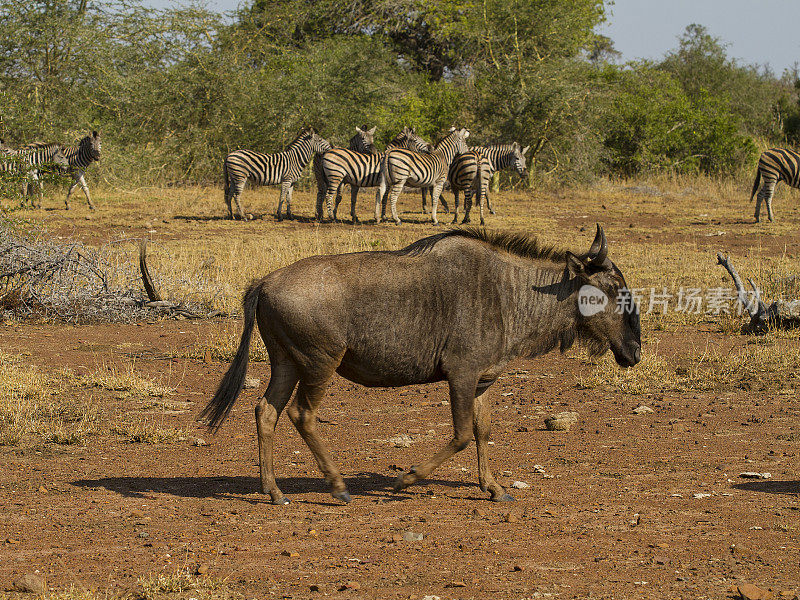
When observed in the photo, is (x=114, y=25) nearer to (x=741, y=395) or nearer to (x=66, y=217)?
(x=66, y=217)

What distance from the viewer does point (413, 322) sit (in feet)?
18.9

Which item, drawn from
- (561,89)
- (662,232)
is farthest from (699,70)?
(662,232)

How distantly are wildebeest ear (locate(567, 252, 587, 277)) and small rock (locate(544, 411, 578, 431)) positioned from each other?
1.68 metres

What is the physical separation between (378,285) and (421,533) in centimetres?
154

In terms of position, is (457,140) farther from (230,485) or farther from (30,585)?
(30,585)

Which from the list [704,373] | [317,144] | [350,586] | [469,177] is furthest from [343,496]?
[317,144]

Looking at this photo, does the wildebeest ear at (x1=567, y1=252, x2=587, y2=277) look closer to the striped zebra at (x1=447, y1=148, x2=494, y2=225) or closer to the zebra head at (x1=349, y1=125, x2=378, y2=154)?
the striped zebra at (x1=447, y1=148, x2=494, y2=225)

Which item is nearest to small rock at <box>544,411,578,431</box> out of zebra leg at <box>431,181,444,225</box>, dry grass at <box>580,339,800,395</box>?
dry grass at <box>580,339,800,395</box>

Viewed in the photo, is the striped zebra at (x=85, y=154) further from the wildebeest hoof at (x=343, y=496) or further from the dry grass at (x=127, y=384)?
the wildebeest hoof at (x=343, y=496)

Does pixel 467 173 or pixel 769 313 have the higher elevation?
pixel 467 173

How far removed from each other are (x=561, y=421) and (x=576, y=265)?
68.5 inches

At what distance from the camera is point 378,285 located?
5762mm

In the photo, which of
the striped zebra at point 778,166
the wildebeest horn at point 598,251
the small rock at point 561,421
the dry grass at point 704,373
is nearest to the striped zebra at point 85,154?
the striped zebra at point 778,166

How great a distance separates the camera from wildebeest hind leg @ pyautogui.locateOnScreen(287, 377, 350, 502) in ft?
18.5
